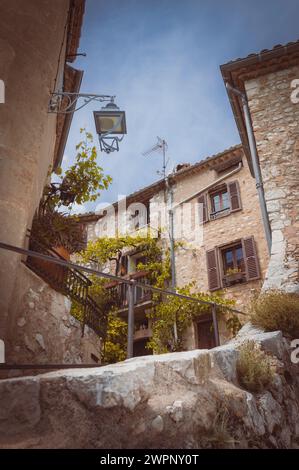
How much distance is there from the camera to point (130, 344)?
3.16 metres

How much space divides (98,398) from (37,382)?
373mm

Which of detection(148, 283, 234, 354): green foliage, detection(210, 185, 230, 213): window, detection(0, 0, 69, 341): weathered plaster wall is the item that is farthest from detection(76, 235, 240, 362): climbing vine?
detection(0, 0, 69, 341): weathered plaster wall

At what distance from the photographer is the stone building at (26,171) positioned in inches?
174

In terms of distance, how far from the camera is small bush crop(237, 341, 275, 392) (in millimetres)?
3000

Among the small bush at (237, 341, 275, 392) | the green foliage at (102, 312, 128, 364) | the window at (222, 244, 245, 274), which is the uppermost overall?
the window at (222, 244, 245, 274)

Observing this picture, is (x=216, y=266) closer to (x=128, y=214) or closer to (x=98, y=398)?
(x=128, y=214)

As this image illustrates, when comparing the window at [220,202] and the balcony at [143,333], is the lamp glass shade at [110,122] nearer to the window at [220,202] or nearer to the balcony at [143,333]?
the window at [220,202]

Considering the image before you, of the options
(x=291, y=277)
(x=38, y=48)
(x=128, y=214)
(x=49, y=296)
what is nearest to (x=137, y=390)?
(x=49, y=296)

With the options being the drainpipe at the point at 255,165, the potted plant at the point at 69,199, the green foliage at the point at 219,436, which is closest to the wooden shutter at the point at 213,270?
the drainpipe at the point at 255,165

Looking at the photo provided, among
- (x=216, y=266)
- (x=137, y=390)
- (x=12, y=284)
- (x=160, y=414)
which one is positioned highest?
(x=216, y=266)

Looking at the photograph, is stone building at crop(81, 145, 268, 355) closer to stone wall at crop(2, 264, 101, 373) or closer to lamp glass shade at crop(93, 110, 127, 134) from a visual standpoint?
stone wall at crop(2, 264, 101, 373)

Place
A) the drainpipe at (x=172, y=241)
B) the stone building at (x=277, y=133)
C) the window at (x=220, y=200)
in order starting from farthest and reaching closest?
the window at (x=220, y=200) → the drainpipe at (x=172, y=241) → the stone building at (x=277, y=133)

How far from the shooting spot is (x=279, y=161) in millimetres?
7367

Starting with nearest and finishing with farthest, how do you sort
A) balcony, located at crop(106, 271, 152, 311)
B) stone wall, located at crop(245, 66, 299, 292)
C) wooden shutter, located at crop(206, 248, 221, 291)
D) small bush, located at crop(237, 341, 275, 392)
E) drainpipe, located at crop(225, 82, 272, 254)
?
small bush, located at crop(237, 341, 275, 392)
stone wall, located at crop(245, 66, 299, 292)
drainpipe, located at crop(225, 82, 272, 254)
wooden shutter, located at crop(206, 248, 221, 291)
balcony, located at crop(106, 271, 152, 311)
